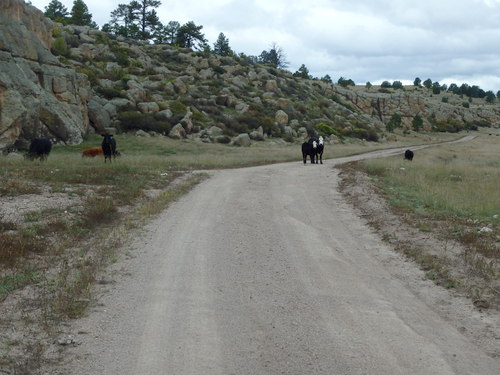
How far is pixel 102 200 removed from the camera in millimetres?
14031

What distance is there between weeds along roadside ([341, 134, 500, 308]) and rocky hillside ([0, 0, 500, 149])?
1977 centimetres

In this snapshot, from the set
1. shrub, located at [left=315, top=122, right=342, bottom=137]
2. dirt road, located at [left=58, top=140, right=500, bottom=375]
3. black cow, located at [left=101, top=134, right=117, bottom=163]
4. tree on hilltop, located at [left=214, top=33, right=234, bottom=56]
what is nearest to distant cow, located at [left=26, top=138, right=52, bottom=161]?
black cow, located at [left=101, top=134, right=117, bottom=163]

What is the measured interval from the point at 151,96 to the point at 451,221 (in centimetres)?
4415

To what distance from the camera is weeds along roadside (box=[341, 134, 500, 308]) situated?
840 centimetres

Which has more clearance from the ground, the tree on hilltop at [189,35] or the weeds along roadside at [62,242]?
the tree on hilltop at [189,35]

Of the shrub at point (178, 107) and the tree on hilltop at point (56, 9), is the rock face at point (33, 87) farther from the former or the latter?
the tree on hilltop at point (56, 9)

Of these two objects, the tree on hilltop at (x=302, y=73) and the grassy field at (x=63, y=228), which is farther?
the tree on hilltop at (x=302, y=73)

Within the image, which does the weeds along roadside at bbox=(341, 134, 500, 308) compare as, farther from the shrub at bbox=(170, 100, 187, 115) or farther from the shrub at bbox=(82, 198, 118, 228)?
the shrub at bbox=(170, 100, 187, 115)

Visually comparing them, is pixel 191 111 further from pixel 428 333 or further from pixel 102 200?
pixel 428 333

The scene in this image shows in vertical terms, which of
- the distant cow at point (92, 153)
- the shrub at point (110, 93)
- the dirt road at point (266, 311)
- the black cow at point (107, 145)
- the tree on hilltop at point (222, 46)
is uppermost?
the tree on hilltop at point (222, 46)

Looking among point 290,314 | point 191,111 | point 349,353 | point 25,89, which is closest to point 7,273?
point 290,314

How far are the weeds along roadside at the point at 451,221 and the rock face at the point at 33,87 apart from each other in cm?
1830

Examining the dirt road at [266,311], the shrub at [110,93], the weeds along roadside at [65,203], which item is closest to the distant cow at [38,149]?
the weeds along roadside at [65,203]

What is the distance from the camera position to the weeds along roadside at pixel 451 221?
8.40 metres
